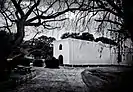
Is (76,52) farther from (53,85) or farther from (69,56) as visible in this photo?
(53,85)

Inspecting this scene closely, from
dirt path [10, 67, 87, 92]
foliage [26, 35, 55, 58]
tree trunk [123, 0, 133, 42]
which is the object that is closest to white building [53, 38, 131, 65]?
foliage [26, 35, 55, 58]

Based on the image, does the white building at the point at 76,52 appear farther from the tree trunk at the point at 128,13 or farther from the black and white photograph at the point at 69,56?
the tree trunk at the point at 128,13

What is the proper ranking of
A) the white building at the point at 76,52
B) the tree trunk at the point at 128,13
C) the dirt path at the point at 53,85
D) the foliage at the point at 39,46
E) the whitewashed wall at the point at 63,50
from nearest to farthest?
the tree trunk at the point at 128,13 < the dirt path at the point at 53,85 < the foliage at the point at 39,46 < the white building at the point at 76,52 < the whitewashed wall at the point at 63,50

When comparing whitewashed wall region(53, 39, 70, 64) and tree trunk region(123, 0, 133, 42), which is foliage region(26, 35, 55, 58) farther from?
tree trunk region(123, 0, 133, 42)

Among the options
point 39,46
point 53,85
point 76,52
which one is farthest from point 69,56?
point 53,85

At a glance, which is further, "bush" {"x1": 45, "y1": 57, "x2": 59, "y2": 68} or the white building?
the white building

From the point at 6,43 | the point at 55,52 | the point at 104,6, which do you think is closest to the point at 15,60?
the point at 6,43

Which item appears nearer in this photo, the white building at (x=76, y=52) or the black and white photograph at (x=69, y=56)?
the black and white photograph at (x=69, y=56)

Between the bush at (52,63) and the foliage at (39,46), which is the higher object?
the foliage at (39,46)

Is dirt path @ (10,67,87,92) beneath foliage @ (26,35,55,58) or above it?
beneath

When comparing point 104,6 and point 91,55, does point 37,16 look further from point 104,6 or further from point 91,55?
point 91,55

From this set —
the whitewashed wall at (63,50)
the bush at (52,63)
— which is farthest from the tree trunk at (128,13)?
the whitewashed wall at (63,50)

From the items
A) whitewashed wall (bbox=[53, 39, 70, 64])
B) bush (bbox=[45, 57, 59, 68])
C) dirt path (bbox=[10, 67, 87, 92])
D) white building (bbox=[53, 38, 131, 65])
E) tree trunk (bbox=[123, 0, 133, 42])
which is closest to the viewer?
tree trunk (bbox=[123, 0, 133, 42])

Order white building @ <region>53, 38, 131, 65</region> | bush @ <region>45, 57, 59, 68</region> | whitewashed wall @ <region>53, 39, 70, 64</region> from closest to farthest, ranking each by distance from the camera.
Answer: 1. bush @ <region>45, 57, 59, 68</region>
2. white building @ <region>53, 38, 131, 65</region>
3. whitewashed wall @ <region>53, 39, 70, 64</region>
